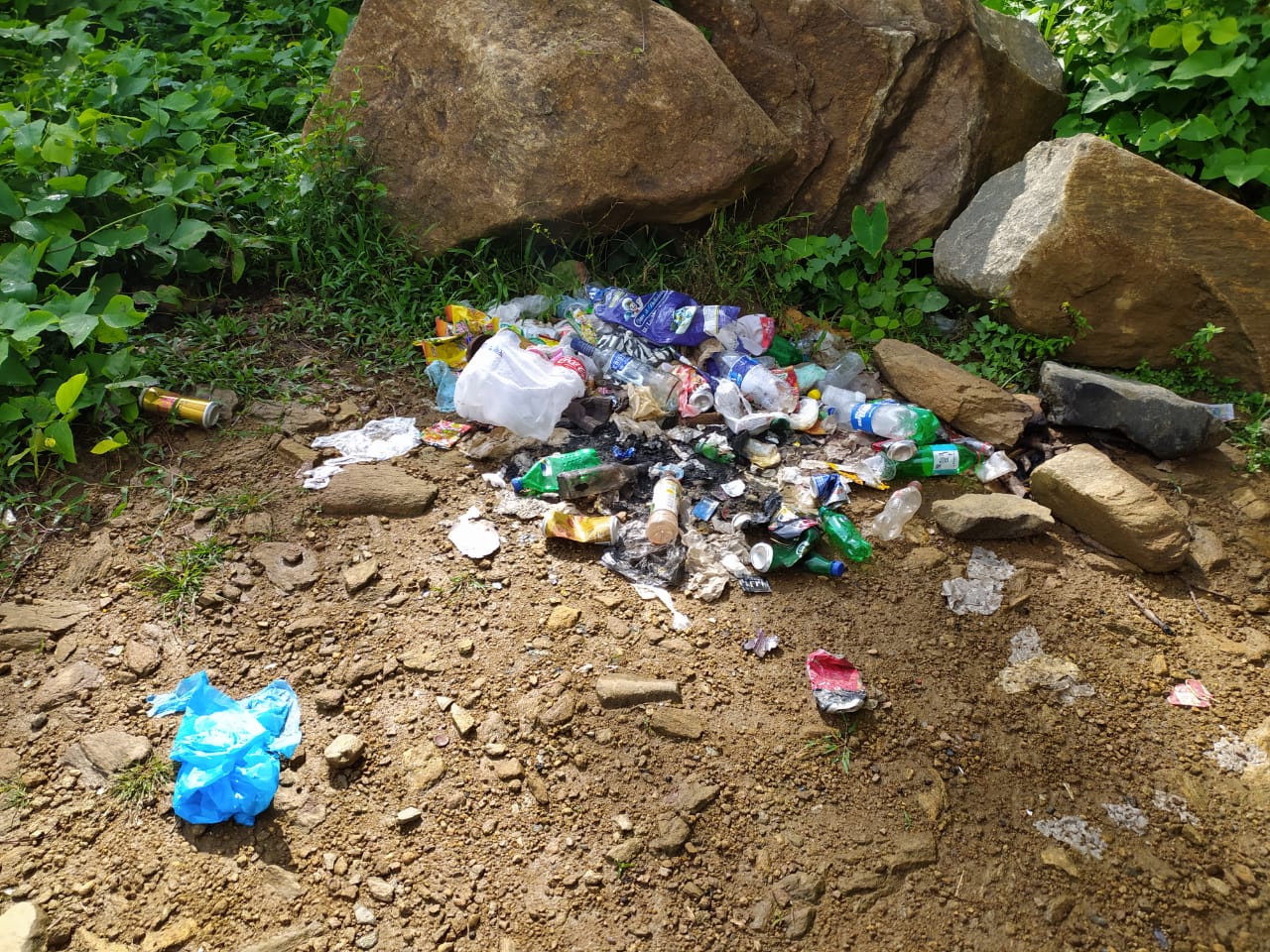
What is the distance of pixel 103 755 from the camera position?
1.88 m

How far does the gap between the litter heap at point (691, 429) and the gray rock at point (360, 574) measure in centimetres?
52

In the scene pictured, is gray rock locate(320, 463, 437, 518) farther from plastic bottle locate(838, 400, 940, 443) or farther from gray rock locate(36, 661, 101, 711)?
plastic bottle locate(838, 400, 940, 443)

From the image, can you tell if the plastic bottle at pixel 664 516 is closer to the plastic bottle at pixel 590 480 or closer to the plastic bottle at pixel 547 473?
the plastic bottle at pixel 590 480

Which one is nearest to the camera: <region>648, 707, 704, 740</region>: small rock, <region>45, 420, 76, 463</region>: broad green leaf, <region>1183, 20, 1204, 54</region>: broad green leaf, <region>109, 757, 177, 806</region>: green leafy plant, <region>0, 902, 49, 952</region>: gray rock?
<region>0, 902, 49, 952</region>: gray rock

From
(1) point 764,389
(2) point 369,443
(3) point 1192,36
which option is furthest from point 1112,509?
(2) point 369,443

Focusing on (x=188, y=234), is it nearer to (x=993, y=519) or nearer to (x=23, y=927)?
(x=23, y=927)

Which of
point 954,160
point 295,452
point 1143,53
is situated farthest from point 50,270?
point 1143,53

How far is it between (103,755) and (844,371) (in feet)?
8.77

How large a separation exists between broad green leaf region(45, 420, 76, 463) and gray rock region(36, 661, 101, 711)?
706 millimetres

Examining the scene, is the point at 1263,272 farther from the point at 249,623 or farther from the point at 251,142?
the point at 251,142

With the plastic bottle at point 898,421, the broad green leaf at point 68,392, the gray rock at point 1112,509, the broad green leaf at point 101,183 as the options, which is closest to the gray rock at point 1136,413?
the gray rock at point 1112,509

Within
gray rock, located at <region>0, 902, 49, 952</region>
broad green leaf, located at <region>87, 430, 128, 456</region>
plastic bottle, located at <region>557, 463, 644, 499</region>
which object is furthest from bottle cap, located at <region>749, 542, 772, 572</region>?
broad green leaf, located at <region>87, 430, 128, 456</region>

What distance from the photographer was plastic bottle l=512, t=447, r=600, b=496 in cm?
262

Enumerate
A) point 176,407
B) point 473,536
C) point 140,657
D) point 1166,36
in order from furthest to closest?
point 1166,36 → point 176,407 → point 473,536 → point 140,657
